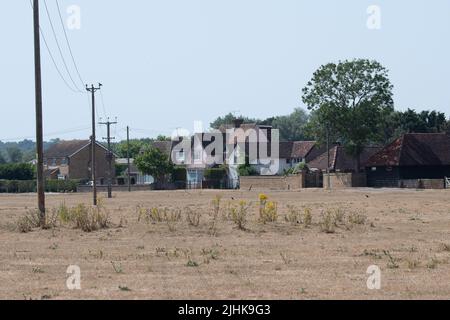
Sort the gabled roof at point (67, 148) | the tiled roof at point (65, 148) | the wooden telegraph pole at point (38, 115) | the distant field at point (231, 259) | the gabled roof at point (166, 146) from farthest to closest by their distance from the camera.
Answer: the gabled roof at point (166, 146) → the tiled roof at point (65, 148) → the gabled roof at point (67, 148) → the wooden telegraph pole at point (38, 115) → the distant field at point (231, 259)

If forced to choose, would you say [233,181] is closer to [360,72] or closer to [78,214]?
[360,72]

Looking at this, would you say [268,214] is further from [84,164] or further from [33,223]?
[84,164]

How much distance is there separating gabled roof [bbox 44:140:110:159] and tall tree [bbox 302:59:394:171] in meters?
48.6

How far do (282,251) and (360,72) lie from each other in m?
73.9

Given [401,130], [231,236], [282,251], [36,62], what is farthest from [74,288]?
[401,130]

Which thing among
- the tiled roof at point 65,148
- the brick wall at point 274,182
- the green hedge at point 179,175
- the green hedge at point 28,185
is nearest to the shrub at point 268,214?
the brick wall at point 274,182

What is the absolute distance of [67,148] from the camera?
135m

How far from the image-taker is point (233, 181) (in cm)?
11244

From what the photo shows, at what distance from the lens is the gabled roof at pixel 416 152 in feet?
290

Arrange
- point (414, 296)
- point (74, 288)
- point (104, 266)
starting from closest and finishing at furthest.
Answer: point (414, 296) < point (74, 288) < point (104, 266)

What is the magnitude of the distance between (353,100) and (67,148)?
57.0 m

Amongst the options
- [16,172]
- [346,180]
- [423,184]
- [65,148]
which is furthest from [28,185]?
[423,184]

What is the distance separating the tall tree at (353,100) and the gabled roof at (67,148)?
48.6 meters

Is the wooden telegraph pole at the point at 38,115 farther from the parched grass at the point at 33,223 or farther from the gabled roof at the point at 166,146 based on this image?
the gabled roof at the point at 166,146
